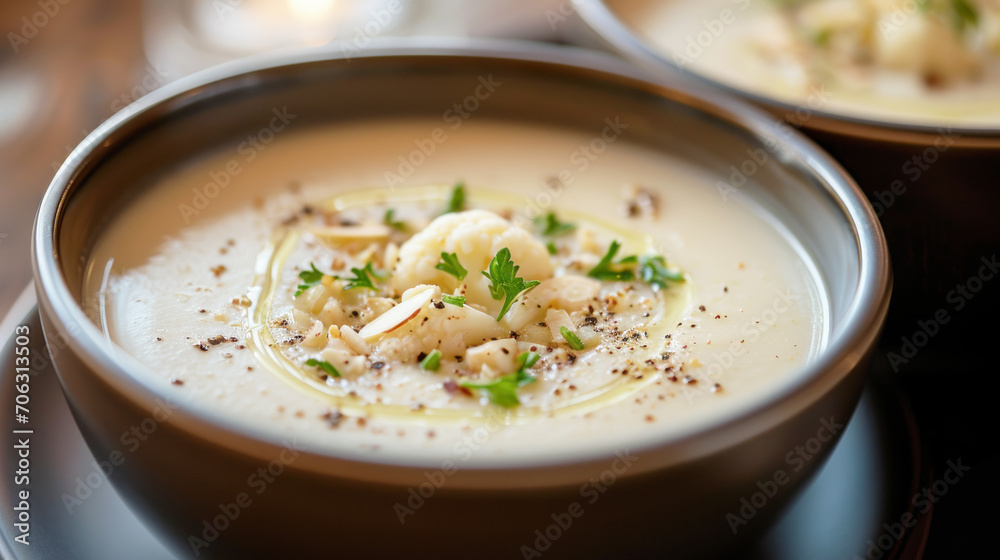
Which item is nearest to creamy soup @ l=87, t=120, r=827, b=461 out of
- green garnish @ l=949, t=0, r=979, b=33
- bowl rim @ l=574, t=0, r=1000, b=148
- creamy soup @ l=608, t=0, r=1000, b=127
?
bowl rim @ l=574, t=0, r=1000, b=148

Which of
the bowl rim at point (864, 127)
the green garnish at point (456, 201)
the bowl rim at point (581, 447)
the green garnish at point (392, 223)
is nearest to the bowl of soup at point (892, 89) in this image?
the bowl rim at point (864, 127)

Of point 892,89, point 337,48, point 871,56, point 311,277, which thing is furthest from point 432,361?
point 871,56

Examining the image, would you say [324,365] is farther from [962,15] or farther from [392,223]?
[962,15]

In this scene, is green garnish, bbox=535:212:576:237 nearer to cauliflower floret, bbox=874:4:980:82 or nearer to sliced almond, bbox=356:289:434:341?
sliced almond, bbox=356:289:434:341

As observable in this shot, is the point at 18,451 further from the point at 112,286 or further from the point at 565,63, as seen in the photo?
the point at 565,63

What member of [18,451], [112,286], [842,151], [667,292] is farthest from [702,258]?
[18,451]

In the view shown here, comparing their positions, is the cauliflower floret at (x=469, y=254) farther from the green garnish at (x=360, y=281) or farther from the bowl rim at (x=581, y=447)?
the bowl rim at (x=581, y=447)

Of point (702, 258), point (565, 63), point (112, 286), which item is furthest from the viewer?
point (565, 63)
